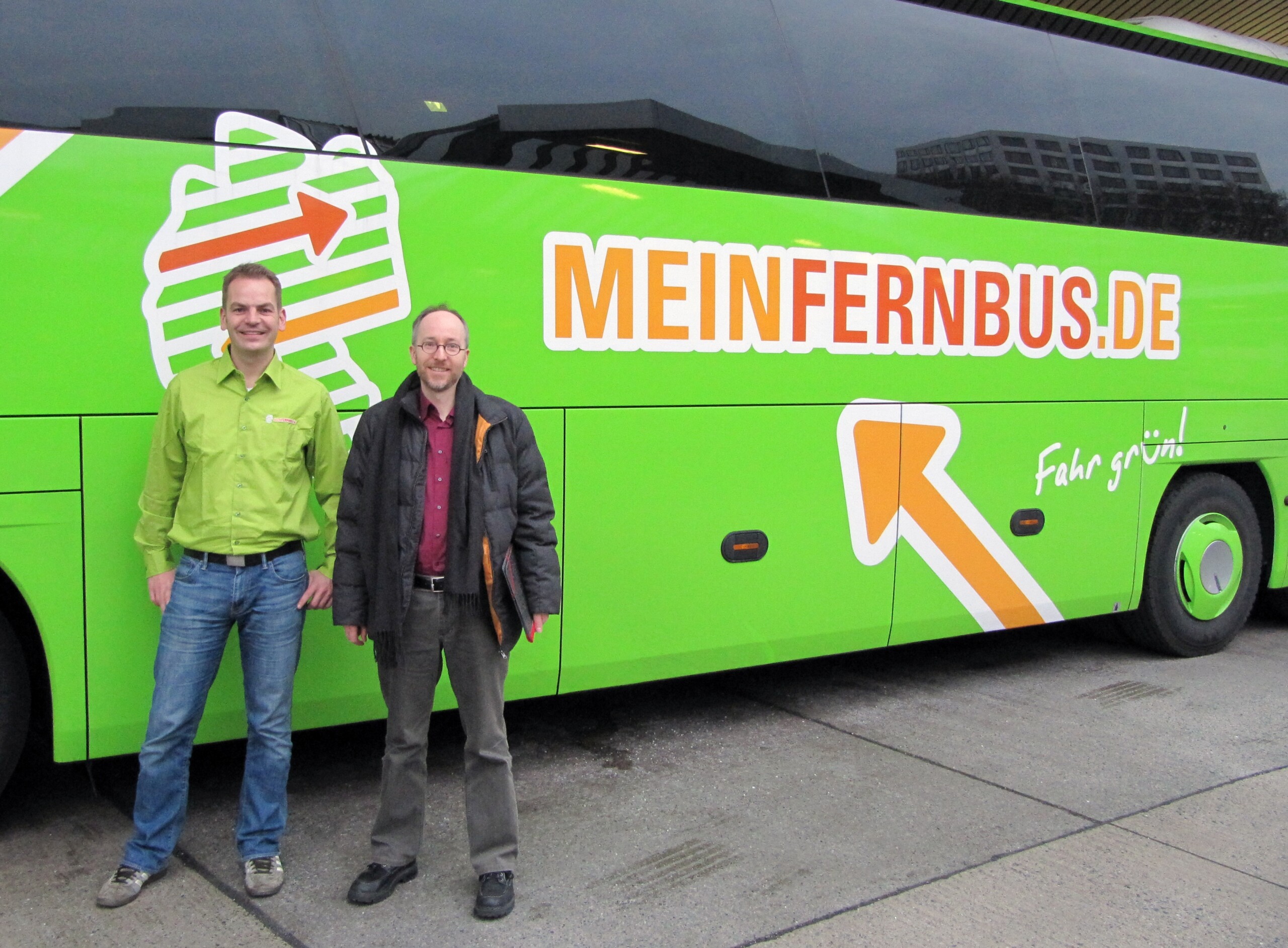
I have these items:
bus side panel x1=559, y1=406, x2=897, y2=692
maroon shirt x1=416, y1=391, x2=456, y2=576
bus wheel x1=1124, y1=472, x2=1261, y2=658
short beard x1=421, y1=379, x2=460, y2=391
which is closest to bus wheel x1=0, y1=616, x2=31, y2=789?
maroon shirt x1=416, y1=391, x2=456, y2=576

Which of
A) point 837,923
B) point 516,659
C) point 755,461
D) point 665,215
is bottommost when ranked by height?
point 837,923

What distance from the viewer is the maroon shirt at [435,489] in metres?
3.35

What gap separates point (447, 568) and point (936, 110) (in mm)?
3456

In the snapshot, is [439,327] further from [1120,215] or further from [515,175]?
[1120,215]

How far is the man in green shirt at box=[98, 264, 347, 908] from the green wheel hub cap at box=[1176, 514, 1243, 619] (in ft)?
16.7

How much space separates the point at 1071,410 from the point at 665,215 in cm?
256

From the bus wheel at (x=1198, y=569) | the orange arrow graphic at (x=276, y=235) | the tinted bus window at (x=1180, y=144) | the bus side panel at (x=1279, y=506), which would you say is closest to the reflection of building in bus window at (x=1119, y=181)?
the tinted bus window at (x=1180, y=144)

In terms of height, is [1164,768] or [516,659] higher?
[516,659]

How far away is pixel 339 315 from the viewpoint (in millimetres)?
3980

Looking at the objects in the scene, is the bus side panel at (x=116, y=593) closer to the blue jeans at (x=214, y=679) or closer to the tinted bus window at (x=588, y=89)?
the blue jeans at (x=214, y=679)

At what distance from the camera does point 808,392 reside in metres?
5.05

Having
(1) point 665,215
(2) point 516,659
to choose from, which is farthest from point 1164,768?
(1) point 665,215

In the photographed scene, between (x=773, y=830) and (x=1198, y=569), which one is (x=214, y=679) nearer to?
(x=773, y=830)

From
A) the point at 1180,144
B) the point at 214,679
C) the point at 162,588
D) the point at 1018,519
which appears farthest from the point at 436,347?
the point at 1180,144
